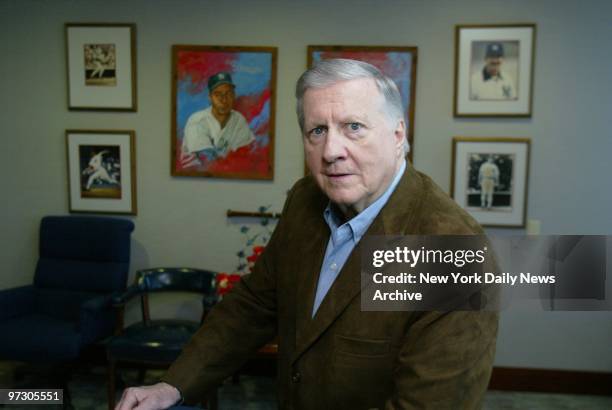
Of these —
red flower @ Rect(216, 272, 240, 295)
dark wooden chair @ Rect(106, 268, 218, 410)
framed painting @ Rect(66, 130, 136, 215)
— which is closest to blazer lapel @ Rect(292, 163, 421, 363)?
dark wooden chair @ Rect(106, 268, 218, 410)

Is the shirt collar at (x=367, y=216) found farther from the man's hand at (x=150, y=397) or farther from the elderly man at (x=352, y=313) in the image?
the man's hand at (x=150, y=397)

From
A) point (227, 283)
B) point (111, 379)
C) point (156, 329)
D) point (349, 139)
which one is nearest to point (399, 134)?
point (349, 139)

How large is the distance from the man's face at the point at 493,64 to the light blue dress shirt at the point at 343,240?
2.20 m

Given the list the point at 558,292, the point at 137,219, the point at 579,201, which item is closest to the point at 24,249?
the point at 137,219

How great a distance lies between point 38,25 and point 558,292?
11.5ft

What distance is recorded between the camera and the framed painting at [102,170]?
10.5 feet

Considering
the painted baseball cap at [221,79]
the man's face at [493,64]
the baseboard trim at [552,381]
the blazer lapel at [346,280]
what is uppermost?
the man's face at [493,64]

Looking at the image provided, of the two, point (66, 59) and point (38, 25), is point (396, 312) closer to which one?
point (66, 59)

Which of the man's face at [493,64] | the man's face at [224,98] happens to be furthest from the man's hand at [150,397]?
the man's face at [493,64]

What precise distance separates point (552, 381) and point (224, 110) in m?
2.71

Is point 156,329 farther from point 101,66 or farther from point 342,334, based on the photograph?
point 342,334

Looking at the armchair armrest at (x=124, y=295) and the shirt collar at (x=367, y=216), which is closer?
the shirt collar at (x=367, y=216)

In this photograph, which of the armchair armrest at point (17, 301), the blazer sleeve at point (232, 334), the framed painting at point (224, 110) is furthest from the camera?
the framed painting at point (224, 110)

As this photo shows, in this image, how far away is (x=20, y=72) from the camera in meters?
3.26
